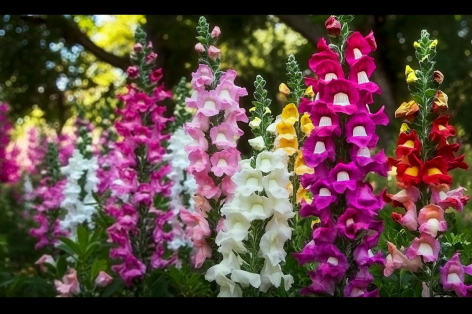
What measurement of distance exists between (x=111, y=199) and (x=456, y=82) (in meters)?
5.23

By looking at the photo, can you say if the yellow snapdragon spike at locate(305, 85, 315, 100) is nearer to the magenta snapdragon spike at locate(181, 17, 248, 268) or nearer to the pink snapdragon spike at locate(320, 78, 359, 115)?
the magenta snapdragon spike at locate(181, 17, 248, 268)

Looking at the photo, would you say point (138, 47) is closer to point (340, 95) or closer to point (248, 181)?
point (248, 181)

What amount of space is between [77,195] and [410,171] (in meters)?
2.32

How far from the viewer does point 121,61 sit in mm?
7582

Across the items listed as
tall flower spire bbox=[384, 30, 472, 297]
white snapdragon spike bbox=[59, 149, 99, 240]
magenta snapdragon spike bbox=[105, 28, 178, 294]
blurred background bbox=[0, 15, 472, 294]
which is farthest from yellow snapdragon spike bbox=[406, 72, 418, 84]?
blurred background bbox=[0, 15, 472, 294]

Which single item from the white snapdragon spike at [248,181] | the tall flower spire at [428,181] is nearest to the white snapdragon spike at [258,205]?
the white snapdragon spike at [248,181]

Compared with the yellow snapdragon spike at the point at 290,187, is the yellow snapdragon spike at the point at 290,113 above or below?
above

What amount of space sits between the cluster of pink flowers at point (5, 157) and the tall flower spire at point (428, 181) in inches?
183

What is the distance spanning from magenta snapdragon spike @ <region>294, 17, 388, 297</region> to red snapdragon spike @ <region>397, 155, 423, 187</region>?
0.16ft

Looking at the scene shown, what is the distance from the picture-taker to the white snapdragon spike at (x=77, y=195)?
345cm

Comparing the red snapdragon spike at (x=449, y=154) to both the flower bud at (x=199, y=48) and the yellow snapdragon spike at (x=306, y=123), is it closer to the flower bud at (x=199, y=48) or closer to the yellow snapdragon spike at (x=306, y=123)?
the yellow snapdragon spike at (x=306, y=123)
